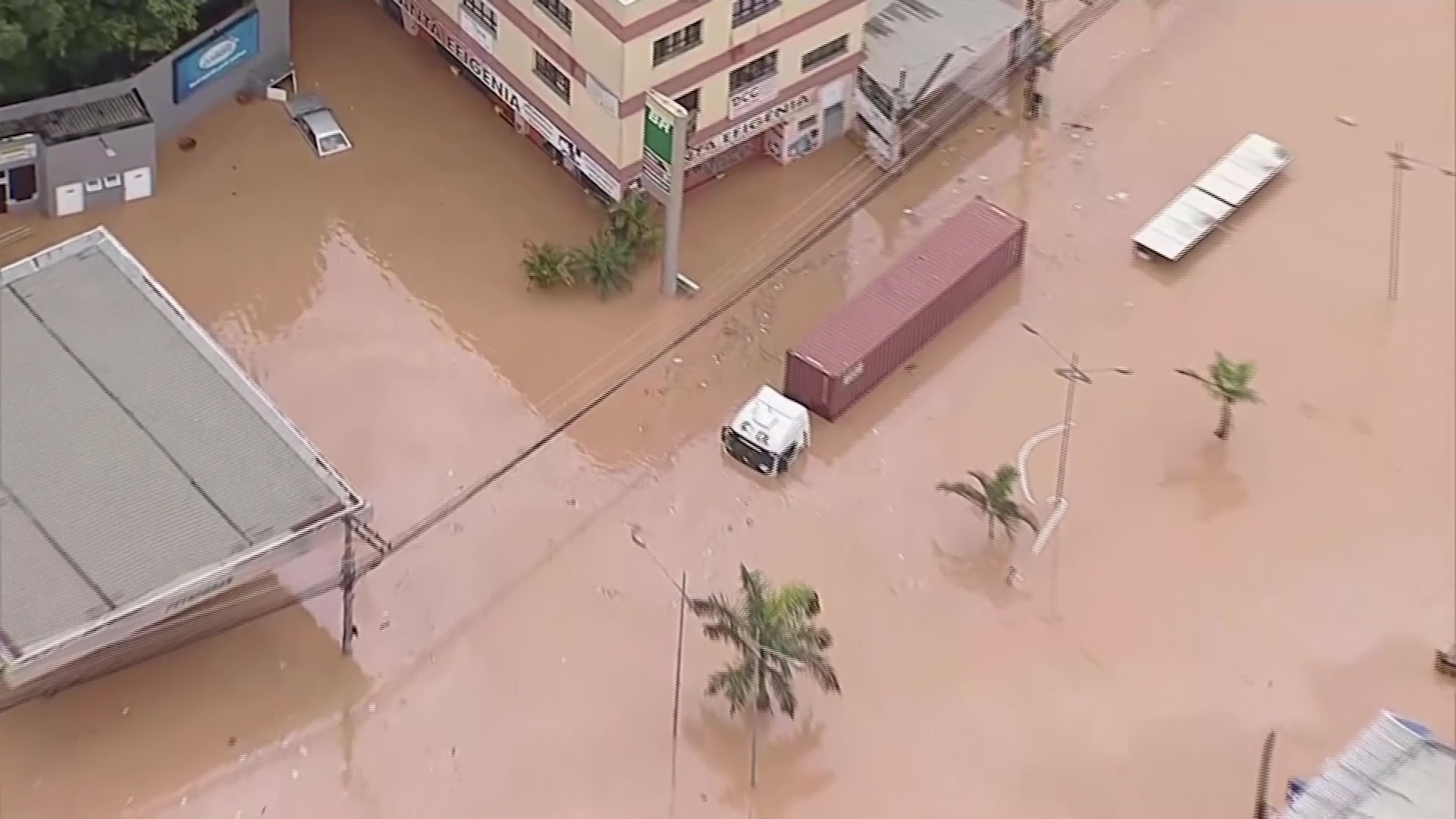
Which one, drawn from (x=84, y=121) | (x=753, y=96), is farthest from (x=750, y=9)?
(x=84, y=121)

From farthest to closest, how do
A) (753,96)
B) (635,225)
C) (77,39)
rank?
(753,96) → (635,225) → (77,39)

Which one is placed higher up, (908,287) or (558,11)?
(558,11)

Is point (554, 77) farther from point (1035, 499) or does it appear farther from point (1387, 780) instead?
point (1387, 780)

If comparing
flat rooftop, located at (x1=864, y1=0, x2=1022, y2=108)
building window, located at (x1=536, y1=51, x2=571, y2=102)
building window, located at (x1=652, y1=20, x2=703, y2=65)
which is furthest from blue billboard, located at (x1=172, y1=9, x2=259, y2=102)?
flat rooftop, located at (x1=864, y1=0, x2=1022, y2=108)

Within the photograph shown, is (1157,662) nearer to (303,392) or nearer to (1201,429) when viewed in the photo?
(1201,429)

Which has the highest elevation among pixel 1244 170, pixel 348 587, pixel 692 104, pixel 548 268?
pixel 692 104

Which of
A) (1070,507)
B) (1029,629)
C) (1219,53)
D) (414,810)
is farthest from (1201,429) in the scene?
(414,810)

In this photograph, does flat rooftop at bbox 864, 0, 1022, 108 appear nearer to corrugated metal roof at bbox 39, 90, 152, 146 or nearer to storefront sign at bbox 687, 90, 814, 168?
storefront sign at bbox 687, 90, 814, 168
